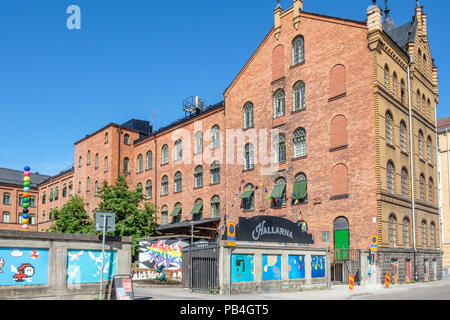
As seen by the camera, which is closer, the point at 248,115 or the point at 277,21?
the point at 277,21

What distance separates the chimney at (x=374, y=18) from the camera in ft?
108

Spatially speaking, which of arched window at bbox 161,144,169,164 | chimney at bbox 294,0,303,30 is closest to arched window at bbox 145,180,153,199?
arched window at bbox 161,144,169,164

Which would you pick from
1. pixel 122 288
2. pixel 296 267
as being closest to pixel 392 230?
pixel 296 267

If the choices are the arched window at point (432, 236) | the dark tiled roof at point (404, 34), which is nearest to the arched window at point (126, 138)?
the dark tiled roof at point (404, 34)

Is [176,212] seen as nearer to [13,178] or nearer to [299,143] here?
[299,143]

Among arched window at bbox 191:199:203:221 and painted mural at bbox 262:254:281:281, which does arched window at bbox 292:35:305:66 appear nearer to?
arched window at bbox 191:199:203:221

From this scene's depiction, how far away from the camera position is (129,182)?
55000 millimetres

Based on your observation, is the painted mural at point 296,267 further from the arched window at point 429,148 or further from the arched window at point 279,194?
the arched window at point 429,148

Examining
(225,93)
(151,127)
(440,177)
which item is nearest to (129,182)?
(151,127)

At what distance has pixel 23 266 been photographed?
1494 cm

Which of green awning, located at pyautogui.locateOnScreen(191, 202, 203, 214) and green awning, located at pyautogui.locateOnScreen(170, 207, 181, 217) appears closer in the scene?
green awning, located at pyautogui.locateOnScreen(191, 202, 203, 214)

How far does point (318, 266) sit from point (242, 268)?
633cm

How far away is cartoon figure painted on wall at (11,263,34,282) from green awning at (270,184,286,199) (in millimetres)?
24463

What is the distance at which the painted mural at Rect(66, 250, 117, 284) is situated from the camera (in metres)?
16.1
